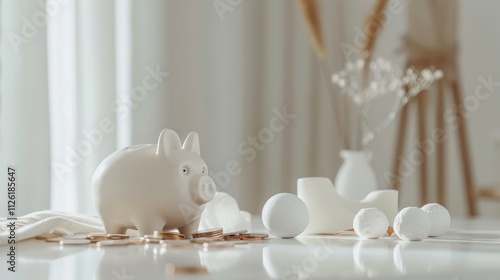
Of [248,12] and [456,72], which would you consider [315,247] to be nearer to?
[248,12]

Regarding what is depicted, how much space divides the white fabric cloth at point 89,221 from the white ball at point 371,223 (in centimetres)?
22

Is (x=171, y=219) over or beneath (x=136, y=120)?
beneath

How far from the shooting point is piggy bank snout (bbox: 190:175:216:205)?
3.30 ft

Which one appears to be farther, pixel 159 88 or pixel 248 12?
pixel 248 12

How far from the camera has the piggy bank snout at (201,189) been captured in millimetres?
1005

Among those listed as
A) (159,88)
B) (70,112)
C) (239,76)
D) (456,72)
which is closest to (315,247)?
(70,112)

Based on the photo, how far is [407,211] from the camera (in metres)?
1.04

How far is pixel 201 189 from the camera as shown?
3.30 feet

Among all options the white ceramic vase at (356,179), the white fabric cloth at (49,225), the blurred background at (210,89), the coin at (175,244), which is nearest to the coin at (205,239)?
the coin at (175,244)

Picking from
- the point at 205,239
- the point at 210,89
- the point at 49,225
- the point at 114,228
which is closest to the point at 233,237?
the point at 205,239

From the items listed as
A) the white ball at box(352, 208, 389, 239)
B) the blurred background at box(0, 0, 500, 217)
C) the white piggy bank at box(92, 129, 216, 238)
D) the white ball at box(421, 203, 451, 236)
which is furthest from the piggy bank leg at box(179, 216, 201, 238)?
the blurred background at box(0, 0, 500, 217)

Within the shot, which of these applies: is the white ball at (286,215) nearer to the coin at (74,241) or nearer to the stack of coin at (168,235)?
the stack of coin at (168,235)

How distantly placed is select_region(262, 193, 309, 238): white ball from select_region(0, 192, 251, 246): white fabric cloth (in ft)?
0.48

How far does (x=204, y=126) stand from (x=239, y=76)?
0.95ft
